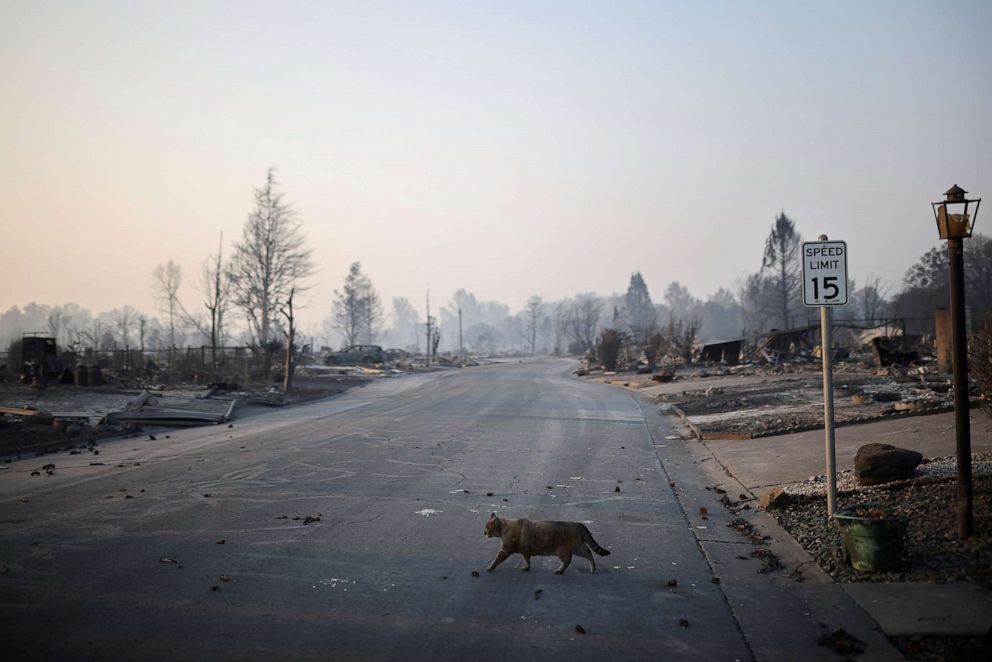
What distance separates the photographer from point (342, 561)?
6.60 metres

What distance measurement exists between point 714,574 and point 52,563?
6030 mm

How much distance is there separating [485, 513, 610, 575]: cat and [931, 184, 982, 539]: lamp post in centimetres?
320

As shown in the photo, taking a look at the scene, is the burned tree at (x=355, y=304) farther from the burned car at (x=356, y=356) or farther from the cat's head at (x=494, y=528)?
the cat's head at (x=494, y=528)

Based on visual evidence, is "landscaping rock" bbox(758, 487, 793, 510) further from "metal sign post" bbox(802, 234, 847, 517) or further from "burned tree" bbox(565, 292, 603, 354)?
"burned tree" bbox(565, 292, 603, 354)

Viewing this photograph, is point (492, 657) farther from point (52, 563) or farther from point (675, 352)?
point (675, 352)

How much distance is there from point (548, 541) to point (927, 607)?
9.58 feet

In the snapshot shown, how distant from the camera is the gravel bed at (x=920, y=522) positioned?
5871 mm

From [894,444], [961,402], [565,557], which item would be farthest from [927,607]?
[894,444]

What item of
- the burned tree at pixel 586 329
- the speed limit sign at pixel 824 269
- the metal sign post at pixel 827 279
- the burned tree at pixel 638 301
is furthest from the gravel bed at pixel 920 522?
the burned tree at pixel 638 301

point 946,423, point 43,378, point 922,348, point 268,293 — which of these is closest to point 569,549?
point 946,423

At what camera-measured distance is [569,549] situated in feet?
20.7

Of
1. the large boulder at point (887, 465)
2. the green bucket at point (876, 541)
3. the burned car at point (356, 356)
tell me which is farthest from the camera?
the burned car at point (356, 356)

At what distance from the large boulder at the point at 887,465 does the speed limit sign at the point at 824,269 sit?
224 centimetres

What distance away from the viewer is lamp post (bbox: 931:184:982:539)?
20.7 feet
